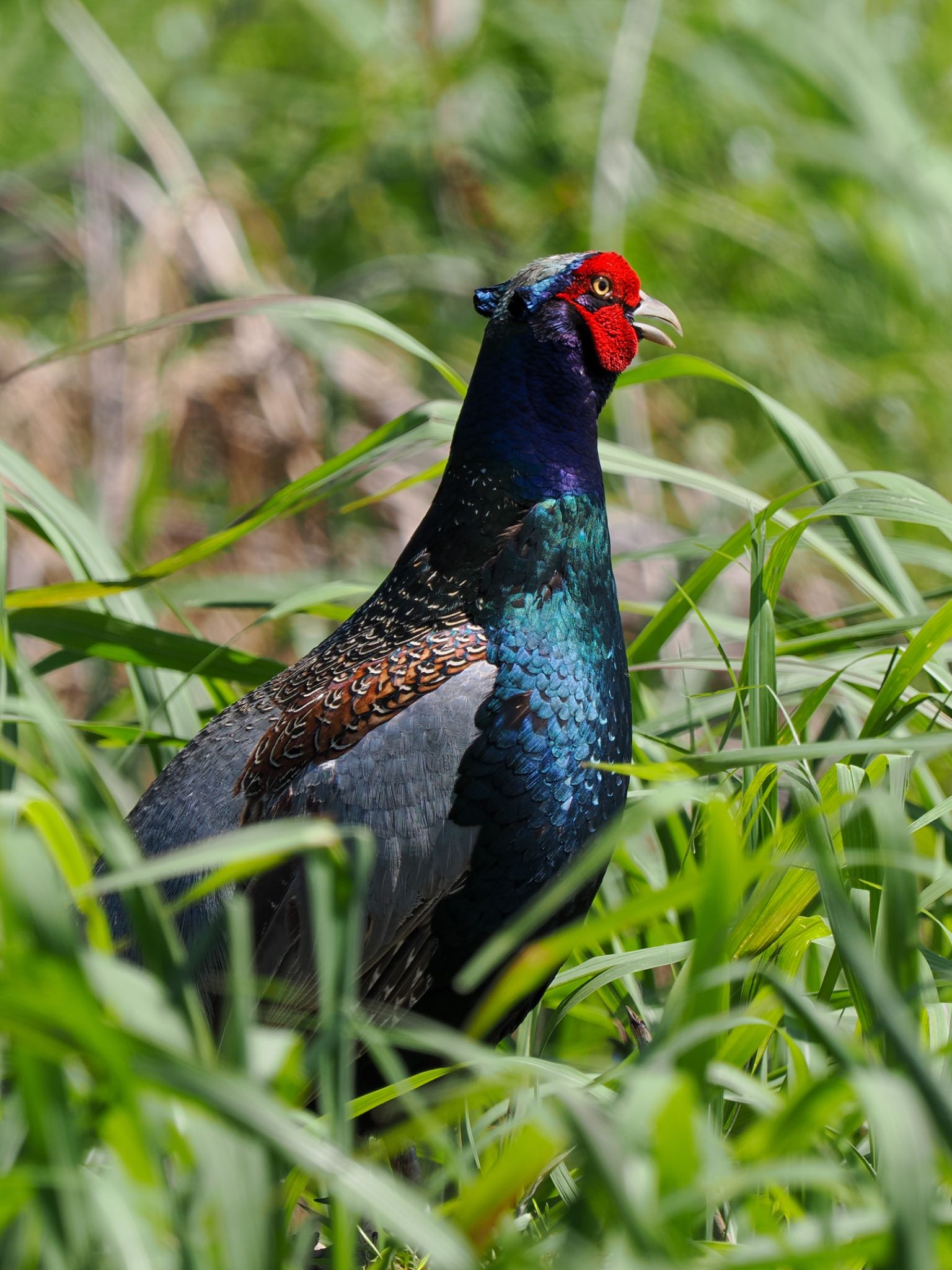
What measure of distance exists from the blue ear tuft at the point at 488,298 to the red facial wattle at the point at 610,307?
0.40 feet

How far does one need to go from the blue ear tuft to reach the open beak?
0.77ft

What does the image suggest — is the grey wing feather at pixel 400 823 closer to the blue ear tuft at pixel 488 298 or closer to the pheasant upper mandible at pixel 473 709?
the pheasant upper mandible at pixel 473 709

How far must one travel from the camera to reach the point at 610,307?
232 cm

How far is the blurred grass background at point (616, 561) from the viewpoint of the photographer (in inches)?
44.3

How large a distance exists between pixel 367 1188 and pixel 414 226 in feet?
19.0

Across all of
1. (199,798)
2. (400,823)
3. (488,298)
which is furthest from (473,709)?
(488,298)

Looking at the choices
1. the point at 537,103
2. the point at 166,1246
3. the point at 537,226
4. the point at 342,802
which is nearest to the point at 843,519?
the point at 342,802

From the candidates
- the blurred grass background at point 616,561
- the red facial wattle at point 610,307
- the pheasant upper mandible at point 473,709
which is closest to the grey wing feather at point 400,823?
the pheasant upper mandible at point 473,709

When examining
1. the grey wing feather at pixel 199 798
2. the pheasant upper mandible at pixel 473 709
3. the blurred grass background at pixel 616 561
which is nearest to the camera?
the blurred grass background at pixel 616 561

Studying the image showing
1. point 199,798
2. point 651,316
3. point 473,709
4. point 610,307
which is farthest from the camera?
point 651,316

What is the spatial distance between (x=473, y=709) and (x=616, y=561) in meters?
0.79

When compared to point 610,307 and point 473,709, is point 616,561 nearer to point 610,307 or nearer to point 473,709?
point 610,307

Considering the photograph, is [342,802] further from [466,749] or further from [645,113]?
[645,113]

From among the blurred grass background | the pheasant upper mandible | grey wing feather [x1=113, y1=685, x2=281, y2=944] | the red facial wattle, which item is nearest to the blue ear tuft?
the pheasant upper mandible
